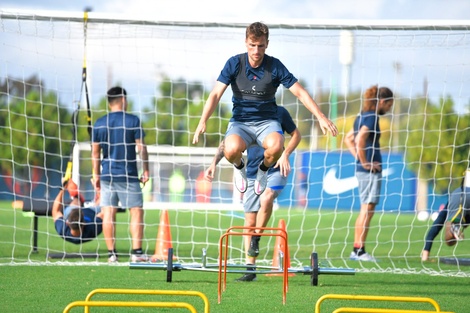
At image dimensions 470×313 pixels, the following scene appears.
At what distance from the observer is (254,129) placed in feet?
29.0

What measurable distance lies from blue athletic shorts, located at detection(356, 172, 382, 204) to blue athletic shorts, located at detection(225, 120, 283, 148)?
3771mm

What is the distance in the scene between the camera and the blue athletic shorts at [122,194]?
11609 mm

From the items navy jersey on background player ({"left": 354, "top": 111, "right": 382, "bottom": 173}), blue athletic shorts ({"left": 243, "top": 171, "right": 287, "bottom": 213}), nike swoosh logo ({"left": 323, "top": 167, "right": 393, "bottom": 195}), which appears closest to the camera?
blue athletic shorts ({"left": 243, "top": 171, "right": 287, "bottom": 213})

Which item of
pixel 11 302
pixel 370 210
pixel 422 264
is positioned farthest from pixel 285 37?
pixel 11 302

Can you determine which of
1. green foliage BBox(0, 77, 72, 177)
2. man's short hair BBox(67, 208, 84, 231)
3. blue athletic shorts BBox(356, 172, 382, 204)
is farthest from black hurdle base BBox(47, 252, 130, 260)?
green foliage BBox(0, 77, 72, 177)

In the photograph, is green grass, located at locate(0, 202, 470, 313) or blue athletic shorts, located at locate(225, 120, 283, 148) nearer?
green grass, located at locate(0, 202, 470, 313)

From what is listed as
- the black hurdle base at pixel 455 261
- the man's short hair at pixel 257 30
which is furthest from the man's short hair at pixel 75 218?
the black hurdle base at pixel 455 261

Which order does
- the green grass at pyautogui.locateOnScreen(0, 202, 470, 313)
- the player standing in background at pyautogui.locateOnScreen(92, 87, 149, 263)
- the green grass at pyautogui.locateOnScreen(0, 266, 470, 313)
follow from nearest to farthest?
the green grass at pyautogui.locateOnScreen(0, 266, 470, 313), the green grass at pyautogui.locateOnScreen(0, 202, 470, 313), the player standing in background at pyautogui.locateOnScreen(92, 87, 149, 263)

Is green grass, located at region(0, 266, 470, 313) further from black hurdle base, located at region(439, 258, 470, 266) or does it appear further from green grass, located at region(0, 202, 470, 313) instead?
black hurdle base, located at region(439, 258, 470, 266)

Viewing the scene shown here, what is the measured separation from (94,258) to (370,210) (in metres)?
4.25

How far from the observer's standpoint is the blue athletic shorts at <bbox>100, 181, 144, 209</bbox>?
11609mm

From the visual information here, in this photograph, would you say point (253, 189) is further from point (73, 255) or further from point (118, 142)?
point (73, 255)

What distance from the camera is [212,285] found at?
9180 millimetres

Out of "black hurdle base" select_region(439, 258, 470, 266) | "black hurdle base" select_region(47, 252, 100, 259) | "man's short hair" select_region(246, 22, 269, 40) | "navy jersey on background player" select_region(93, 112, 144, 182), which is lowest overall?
"black hurdle base" select_region(47, 252, 100, 259)
